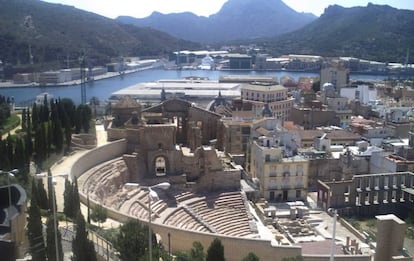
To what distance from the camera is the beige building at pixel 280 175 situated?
38744 millimetres

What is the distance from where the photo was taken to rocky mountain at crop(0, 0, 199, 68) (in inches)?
5001

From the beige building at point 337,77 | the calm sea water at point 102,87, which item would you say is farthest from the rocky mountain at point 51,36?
the beige building at point 337,77

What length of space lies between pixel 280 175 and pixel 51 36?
12412 centimetres

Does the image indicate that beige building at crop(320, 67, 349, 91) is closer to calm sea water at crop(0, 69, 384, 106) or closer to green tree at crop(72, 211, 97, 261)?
calm sea water at crop(0, 69, 384, 106)

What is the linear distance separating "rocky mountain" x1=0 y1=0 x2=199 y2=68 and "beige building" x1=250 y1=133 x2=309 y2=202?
9661 cm

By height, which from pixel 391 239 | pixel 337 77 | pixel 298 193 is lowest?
pixel 298 193

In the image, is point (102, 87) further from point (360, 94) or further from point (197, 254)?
point (197, 254)

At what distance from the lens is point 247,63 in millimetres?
190375

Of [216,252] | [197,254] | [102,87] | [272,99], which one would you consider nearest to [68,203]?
[197,254]

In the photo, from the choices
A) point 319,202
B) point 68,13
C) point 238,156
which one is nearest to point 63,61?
point 68,13

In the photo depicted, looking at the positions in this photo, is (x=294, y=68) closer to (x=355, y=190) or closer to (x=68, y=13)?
(x=68, y=13)

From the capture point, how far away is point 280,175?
3894 cm

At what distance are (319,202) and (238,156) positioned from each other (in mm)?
9428

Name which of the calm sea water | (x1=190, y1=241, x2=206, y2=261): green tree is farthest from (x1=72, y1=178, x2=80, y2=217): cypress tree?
the calm sea water
